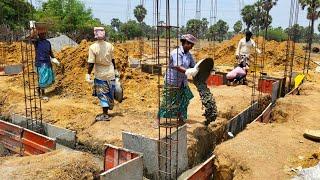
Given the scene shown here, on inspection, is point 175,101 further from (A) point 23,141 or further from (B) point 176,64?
(A) point 23,141

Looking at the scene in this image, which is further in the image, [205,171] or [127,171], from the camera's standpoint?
[205,171]

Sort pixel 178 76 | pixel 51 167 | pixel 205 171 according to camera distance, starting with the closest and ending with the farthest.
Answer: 1. pixel 51 167
2. pixel 205 171
3. pixel 178 76

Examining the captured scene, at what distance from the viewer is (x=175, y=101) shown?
211 inches

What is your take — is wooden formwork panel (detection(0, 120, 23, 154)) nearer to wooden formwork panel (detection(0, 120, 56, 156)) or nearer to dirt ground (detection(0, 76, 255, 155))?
wooden formwork panel (detection(0, 120, 56, 156))

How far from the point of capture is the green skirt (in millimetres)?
5084

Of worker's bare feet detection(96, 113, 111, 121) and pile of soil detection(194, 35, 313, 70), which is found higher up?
pile of soil detection(194, 35, 313, 70)

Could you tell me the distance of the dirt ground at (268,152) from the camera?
450cm

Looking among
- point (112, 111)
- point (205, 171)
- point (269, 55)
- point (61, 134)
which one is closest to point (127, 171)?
point (205, 171)

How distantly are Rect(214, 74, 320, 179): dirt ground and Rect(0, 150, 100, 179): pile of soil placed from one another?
5.81ft

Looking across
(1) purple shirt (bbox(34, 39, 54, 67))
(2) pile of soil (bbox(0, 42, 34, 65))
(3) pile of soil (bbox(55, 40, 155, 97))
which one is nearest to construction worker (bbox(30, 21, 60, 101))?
(1) purple shirt (bbox(34, 39, 54, 67))

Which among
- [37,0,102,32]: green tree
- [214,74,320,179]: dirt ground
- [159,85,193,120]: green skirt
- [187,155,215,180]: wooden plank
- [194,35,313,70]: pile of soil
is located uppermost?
[37,0,102,32]: green tree

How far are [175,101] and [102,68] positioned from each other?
5.00 feet

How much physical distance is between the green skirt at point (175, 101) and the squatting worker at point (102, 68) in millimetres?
1123

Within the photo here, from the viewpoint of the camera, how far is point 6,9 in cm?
2928
